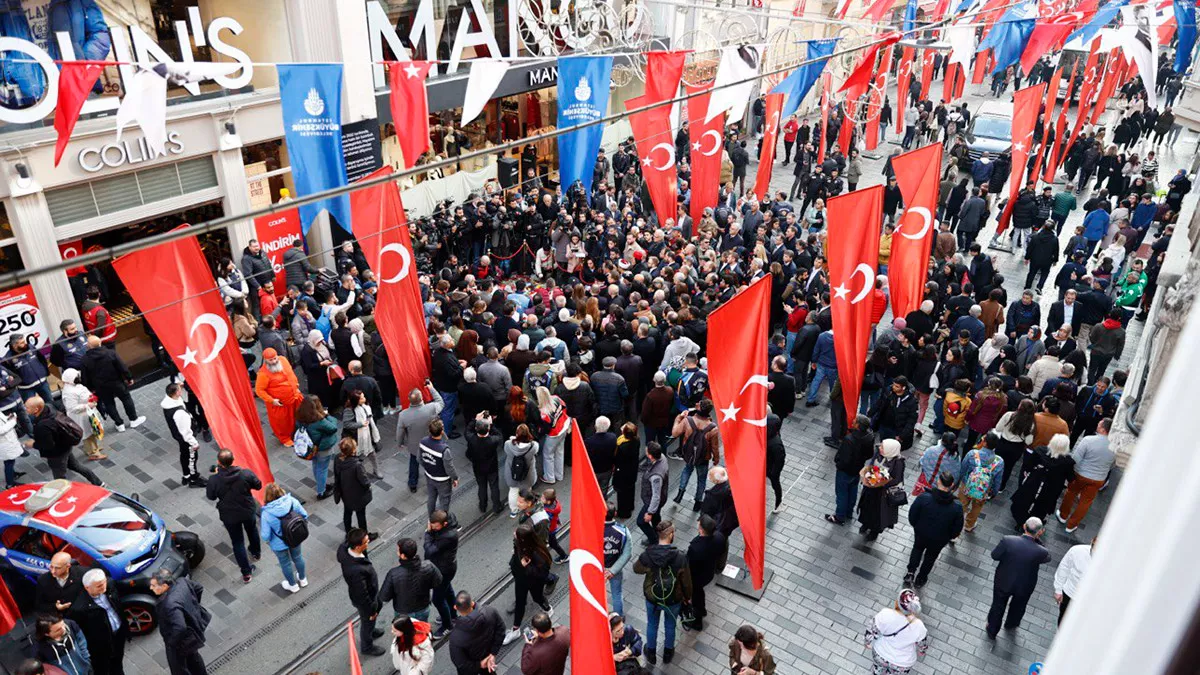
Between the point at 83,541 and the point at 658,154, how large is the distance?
10.1 m

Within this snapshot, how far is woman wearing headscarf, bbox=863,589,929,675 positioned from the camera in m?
7.97

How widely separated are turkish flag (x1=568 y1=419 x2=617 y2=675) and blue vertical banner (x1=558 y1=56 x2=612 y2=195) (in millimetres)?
8311

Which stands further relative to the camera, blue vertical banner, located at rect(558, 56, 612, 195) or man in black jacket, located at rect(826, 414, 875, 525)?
blue vertical banner, located at rect(558, 56, 612, 195)

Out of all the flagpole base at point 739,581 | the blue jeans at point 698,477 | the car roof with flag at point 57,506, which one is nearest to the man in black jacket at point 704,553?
the flagpole base at point 739,581

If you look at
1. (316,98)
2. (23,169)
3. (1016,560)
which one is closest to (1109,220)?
(1016,560)

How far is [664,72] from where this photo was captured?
14516 mm

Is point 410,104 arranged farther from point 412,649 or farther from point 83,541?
point 412,649

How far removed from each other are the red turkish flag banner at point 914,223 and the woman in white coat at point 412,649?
26.9ft

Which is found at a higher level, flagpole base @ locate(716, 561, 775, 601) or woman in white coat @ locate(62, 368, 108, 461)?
woman in white coat @ locate(62, 368, 108, 461)

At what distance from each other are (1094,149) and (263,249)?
74.3 feet

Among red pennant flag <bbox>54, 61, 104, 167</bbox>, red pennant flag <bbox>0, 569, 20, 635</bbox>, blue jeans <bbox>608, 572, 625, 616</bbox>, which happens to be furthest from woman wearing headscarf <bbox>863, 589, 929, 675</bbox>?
red pennant flag <bbox>54, 61, 104, 167</bbox>

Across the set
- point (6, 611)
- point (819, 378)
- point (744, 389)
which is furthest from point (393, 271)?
point (819, 378)

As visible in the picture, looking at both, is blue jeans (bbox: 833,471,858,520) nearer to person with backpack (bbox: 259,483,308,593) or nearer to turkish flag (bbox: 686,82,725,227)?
turkish flag (bbox: 686,82,725,227)

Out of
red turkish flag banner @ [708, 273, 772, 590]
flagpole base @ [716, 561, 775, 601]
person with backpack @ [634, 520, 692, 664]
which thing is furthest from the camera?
flagpole base @ [716, 561, 775, 601]
